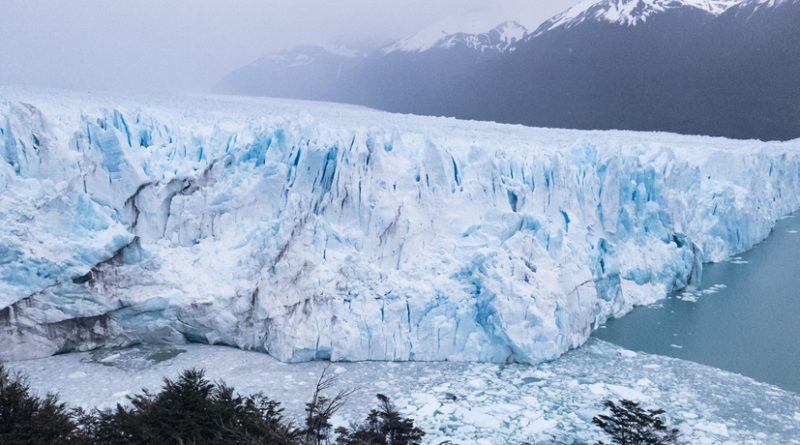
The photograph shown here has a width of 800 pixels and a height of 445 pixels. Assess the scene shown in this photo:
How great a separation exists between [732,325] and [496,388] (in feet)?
12.6

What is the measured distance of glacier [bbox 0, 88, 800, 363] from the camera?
6066 millimetres

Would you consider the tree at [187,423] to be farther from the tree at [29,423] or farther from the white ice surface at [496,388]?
the white ice surface at [496,388]

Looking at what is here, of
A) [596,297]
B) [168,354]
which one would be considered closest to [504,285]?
[596,297]

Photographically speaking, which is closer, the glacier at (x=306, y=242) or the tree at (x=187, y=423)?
the tree at (x=187, y=423)

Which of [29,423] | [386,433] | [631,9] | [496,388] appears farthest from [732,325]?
[631,9]

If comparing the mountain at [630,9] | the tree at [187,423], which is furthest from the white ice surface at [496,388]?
the mountain at [630,9]

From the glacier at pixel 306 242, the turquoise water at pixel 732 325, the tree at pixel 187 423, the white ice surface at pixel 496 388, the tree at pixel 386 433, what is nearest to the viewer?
the tree at pixel 187 423

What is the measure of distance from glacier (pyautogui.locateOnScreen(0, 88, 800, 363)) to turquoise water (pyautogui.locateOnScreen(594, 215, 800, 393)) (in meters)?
0.39

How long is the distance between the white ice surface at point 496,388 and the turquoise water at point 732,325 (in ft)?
1.56

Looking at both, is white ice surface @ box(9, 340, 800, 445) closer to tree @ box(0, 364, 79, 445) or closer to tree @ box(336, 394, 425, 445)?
tree @ box(336, 394, 425, 445)

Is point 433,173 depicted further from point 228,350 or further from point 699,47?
point 699,47

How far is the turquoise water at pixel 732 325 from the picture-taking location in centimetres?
630

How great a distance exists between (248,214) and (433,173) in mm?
2328

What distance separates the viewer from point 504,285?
20.5ft
